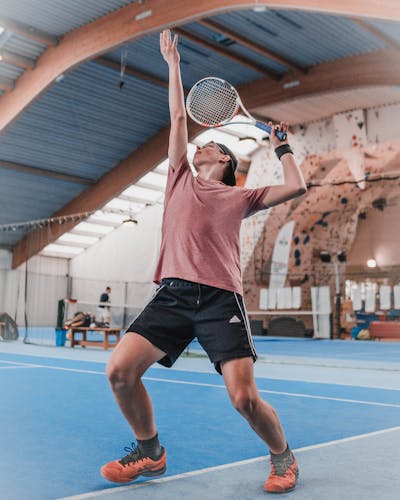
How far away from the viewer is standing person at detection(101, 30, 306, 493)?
2.53 meters

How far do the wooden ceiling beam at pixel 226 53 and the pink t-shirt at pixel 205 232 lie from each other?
1277cm

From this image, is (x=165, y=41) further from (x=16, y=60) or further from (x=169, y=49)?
(x=16, y=60)

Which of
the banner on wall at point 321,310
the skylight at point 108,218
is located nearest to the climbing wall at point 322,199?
the banner on wall at point 321,310

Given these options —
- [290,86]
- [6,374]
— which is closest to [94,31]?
[290,86]

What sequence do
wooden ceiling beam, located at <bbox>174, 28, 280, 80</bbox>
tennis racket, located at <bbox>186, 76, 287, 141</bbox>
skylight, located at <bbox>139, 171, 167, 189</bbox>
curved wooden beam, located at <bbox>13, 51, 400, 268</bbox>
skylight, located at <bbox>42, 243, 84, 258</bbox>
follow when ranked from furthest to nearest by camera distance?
skylight, located at <bbox>42, 243, 84, 258</bbox> < skylight, located at <bbox>139, 171, 167, 189</bbox> < curved wooden beam, located at <bbox>13, 51, 400, 268</bbox> < wooden ceiling beam, located at <bbox>174, 28, 280, 80</bbox> < tennis racket, located at <bbox>186, 76, 287, 141</bbox>

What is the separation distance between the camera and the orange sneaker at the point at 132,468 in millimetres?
2609

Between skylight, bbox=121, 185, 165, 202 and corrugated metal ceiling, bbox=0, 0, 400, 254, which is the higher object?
corrugated metal ceiling, bbox=0, 0, 400, 254

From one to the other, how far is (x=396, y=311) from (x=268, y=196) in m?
17.0

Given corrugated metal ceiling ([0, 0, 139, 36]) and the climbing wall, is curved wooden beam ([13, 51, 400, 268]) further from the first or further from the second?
corrugated metal ceiling ([0, 0, 139, 36])

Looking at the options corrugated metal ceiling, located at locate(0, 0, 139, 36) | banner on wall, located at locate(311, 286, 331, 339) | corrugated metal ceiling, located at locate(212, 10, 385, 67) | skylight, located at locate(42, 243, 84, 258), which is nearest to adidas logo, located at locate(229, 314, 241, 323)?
corrugated metal ceiling, located at locate(0, 0, 139, 36)

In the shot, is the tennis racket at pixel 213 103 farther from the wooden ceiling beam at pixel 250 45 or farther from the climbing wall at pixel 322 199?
the climbing wall at pixel 322 199

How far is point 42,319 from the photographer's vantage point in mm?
26922

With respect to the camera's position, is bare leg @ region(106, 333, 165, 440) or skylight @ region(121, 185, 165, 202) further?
skylight @ region(121, 185, 165, 202)

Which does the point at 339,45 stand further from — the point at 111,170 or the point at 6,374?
the point at 6,374
